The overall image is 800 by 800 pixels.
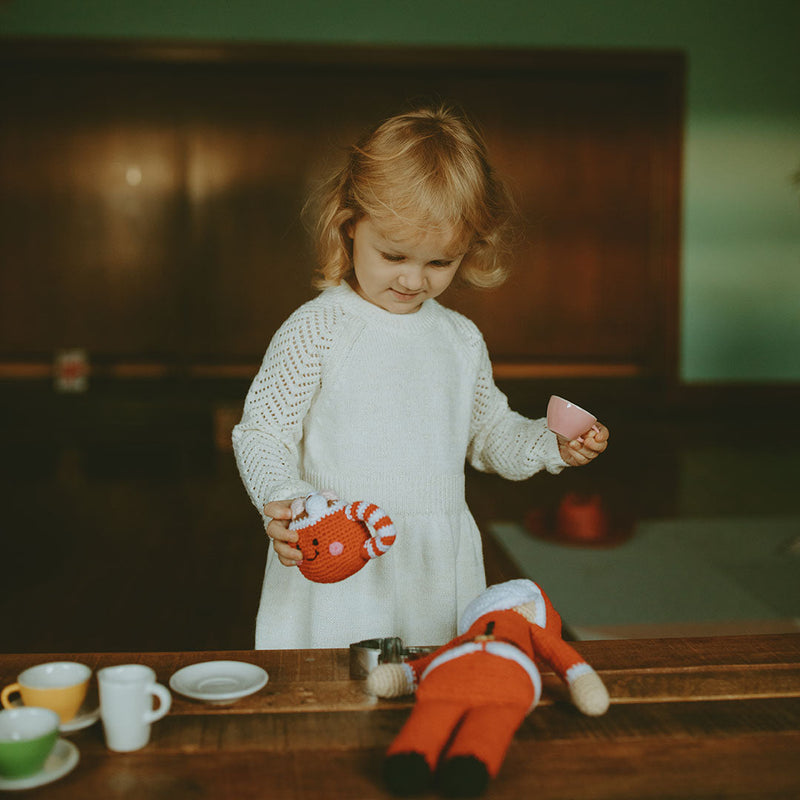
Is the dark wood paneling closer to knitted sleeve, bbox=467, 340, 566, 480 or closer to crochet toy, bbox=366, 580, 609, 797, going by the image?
knitted sleeve, bbox=467, 340, 566, 480

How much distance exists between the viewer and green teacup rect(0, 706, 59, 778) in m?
0.71

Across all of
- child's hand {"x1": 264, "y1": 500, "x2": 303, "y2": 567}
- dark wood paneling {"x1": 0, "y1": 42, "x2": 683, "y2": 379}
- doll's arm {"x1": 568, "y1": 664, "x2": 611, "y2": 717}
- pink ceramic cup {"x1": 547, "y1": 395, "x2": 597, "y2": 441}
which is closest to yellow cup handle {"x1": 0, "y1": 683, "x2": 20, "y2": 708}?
child's hand {"x1": 264, "y1": 500, "x2": 303, "y2": 567}

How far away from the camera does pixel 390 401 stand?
49.5 inches

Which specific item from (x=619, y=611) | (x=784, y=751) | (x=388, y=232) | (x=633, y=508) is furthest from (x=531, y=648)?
(x=633, y=508)

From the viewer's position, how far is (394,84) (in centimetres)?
426

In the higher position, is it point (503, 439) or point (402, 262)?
point (402, 262)

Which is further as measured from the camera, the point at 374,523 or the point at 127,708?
the point at 374,523

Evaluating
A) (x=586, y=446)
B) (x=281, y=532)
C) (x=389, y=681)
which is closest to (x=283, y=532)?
(x=281, y=532)

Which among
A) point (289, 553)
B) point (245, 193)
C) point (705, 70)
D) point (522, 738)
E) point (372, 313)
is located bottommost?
point (522, 738)

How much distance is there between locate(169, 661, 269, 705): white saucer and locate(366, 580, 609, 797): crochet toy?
0.12 metres

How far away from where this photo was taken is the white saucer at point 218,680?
865mm

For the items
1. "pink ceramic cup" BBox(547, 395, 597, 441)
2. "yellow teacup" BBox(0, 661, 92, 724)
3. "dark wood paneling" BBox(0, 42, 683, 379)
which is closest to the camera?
"yellow teacup" BBox(0, 661, 92, 724)

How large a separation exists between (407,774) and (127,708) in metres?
0.25

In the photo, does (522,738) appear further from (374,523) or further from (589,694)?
(374,523)
